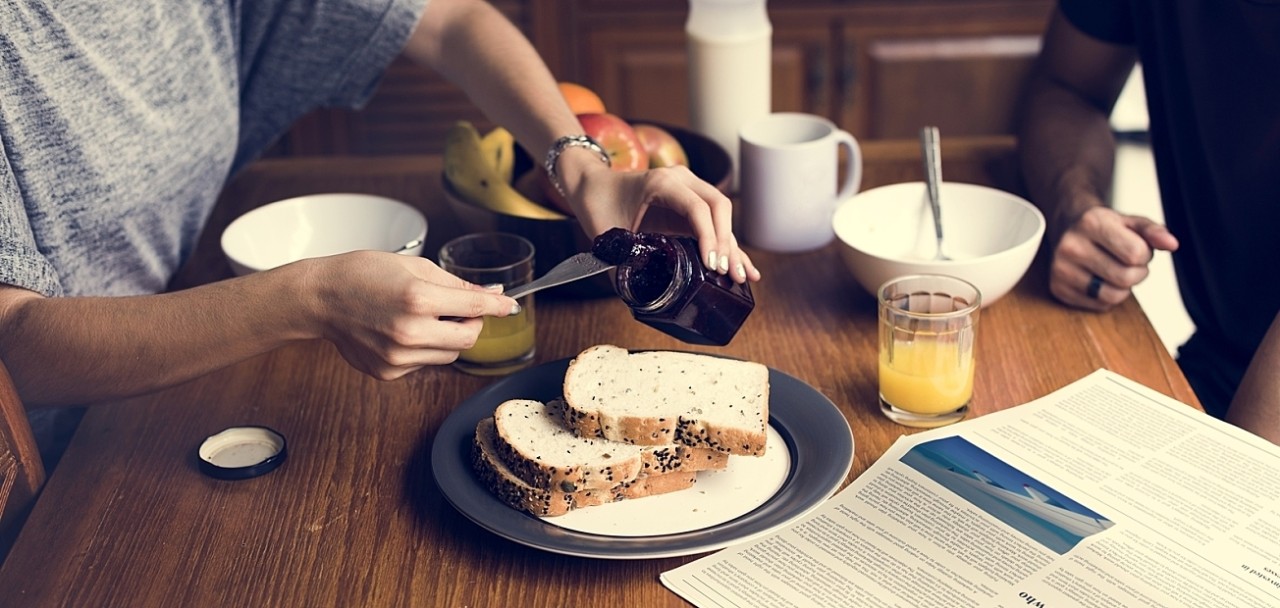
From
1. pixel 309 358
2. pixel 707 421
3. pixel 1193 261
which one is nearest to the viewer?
pixel 707 421

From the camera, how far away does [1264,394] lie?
112cm

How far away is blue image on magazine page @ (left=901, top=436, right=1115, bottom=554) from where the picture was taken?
90 centimetres

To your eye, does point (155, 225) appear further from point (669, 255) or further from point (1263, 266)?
point (1263, 266)

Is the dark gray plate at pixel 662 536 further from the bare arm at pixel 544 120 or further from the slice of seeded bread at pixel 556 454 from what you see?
the bare arm at pixel 544 120

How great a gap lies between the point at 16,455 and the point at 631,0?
2028 millimetres

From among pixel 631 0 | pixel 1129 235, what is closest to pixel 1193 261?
pixel 1129 235

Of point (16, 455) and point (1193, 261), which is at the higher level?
point (16, 455)

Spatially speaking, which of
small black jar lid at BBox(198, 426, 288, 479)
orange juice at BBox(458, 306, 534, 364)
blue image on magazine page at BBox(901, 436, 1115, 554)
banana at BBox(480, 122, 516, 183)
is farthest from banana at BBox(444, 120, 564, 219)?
blue image on magazine page at BBox(901, 436, 1115, 554)

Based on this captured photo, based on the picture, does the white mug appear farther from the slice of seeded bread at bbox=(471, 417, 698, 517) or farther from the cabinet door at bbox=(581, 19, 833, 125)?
the cabinet door at bbox=(581, 19, 833, 125)

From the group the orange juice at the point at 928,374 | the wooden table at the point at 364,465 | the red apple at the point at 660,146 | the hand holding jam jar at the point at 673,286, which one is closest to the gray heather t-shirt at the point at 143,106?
the wooden table at the point at 364,465

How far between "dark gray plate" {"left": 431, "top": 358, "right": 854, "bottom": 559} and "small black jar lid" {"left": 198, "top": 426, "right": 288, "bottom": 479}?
15 centimetres

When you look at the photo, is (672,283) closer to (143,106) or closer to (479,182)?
(479,182)

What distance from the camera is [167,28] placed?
129 centimetres

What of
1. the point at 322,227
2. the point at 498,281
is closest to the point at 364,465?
the point at 498,281
